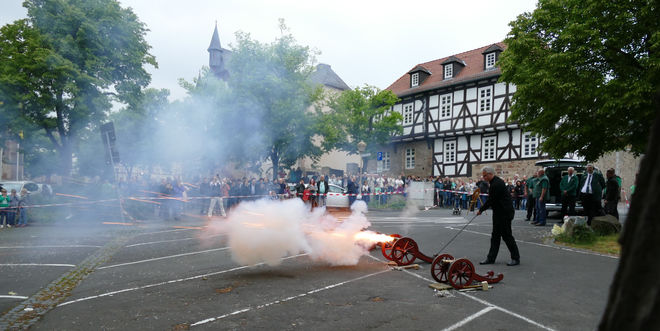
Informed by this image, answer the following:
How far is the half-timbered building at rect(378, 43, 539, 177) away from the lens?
32750 millimetres

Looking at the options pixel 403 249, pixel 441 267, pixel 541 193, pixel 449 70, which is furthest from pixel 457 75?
pixel 441 267

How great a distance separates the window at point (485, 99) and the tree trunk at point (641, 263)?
34347mm

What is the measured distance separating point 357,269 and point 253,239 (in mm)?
2166

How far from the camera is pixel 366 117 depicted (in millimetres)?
40438

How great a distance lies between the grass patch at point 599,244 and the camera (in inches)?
401

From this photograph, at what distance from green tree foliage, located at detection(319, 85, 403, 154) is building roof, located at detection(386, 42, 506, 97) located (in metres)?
2.33

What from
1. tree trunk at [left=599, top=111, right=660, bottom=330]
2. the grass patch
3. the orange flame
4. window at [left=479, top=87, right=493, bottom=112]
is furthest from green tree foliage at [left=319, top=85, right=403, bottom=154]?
tree trunk at [left=599, top=111, right=660, bottom=330]

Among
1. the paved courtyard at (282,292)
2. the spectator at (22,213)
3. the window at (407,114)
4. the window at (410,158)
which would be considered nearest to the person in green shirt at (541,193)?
the paved courtyard at (282,292)

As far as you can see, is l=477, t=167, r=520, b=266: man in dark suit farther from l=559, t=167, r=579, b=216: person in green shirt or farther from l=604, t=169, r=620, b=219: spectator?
l=559, t=167, r=579, b=216: person in green shirt

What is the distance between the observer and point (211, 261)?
9.46 metres

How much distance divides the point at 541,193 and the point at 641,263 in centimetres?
1444

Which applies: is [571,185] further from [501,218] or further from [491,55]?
[491,55]

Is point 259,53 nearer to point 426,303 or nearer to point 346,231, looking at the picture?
point 346,231

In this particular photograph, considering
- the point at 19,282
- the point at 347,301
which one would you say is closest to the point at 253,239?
the point at 347,301
